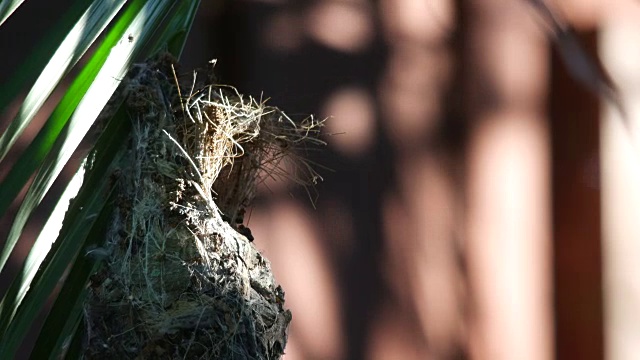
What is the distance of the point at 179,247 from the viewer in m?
0.74

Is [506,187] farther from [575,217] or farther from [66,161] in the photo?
[66,161]

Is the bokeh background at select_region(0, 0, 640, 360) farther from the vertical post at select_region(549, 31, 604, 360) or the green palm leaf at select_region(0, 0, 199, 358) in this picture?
the green palm leaf at select_region(0, 0, 199, 358)

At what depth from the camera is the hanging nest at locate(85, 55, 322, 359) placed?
0.70 meters

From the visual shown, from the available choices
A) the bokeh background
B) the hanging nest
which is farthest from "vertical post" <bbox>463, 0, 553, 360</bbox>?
the hanging nest

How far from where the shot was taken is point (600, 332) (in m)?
1.53

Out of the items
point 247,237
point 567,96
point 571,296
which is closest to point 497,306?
point 571,296

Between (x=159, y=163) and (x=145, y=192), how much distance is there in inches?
1.2

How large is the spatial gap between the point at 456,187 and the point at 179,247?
91 cm

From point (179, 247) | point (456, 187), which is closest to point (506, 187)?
point (456, 187)

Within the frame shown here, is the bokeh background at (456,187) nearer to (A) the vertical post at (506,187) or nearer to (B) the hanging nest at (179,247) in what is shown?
(A) the vertical post at (506,187)

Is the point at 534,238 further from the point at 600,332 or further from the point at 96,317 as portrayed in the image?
the point at 96,317

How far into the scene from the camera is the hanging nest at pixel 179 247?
0.70 metres

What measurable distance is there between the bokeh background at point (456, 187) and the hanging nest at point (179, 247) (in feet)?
2.23

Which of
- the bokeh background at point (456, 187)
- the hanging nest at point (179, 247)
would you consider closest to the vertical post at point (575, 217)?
the bokeh background at point (456, 187)
